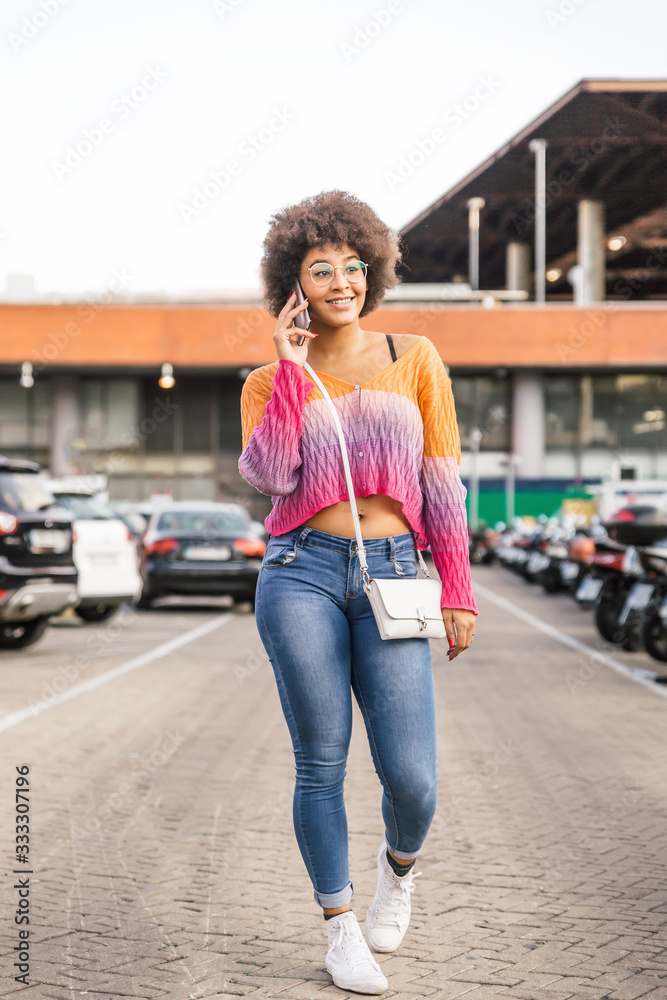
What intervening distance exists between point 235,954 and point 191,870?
3.15ft

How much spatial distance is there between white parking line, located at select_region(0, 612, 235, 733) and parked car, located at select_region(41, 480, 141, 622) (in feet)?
2.89

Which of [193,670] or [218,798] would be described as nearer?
[218,798]

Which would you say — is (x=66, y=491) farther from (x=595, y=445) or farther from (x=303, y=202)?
(x=595, y=445)

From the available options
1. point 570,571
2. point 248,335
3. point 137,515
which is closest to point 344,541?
point 570,571

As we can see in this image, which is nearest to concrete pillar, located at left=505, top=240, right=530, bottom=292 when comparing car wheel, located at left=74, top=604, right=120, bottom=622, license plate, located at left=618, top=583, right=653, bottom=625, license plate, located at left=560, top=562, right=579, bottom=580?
license plate, located at left=560, top=562, right=579, bottom=580

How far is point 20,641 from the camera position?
38.8 ft

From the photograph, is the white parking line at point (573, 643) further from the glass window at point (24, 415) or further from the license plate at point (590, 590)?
the glass window at point (24, 415)

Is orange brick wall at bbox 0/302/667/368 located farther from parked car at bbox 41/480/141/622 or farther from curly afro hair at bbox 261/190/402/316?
curly afro hair at bbox 261/190/402/316

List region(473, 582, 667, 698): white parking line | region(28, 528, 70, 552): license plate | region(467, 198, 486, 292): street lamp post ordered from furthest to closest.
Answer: region(467, 198, 486, 292): street lamp post, region(28, 528, 70, 552): license plate, region(473, 582, 667, 698): white parking line

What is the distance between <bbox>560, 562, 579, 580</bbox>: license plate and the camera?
60.8ft

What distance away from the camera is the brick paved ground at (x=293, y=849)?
3453 mm

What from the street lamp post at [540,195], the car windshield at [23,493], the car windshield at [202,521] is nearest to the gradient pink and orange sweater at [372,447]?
the car windshield at [23,493]

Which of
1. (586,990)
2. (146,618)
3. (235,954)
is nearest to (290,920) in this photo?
(235,954)

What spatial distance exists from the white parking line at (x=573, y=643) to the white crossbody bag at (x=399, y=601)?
20.7 ft
